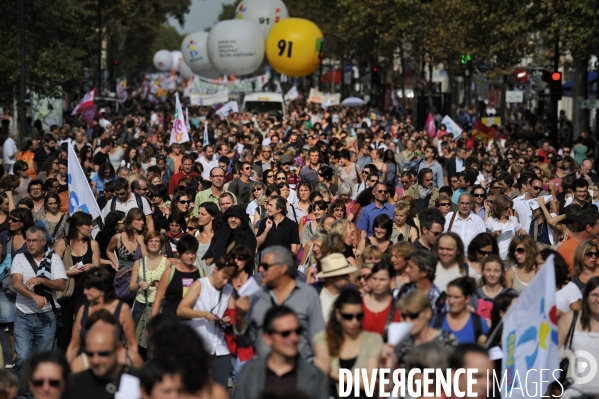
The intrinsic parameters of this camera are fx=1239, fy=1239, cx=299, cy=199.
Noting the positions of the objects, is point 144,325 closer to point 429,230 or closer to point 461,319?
point 429,230

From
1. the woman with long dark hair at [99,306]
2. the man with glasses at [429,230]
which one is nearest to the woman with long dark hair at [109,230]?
the man with glasses at [429,230]

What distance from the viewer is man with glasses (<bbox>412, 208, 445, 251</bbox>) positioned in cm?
1081

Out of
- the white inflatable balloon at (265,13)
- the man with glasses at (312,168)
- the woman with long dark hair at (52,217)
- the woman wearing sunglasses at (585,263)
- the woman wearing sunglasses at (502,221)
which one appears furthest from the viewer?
the white inflatable balloon at (265,13)

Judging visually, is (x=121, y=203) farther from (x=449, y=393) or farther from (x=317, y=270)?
(x=449, y=393)

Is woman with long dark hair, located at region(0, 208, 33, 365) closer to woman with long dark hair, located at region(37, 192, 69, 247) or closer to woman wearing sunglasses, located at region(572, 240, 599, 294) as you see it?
woman with long dark hair, located at region(37, 192, 69, 247)

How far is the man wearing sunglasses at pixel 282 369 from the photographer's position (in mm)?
6105

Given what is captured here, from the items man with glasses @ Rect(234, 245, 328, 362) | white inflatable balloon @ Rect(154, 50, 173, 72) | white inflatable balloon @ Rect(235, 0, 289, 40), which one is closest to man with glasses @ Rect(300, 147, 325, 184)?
man with glasses @ Rect(234, 245, 328, 362)

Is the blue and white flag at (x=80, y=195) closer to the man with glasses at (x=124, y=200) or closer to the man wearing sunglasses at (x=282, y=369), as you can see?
the man with glasses at (x=124, y=200)

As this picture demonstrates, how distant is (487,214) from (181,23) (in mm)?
67366

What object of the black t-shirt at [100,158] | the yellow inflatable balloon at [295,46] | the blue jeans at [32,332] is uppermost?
the yellow inflatable balloon at [295,46]

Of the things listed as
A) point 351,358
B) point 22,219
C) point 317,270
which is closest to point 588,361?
point 351,358

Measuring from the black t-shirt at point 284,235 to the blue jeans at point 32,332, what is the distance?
8.64 ft

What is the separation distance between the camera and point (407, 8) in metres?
49.5

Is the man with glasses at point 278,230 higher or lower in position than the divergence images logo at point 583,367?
higher
